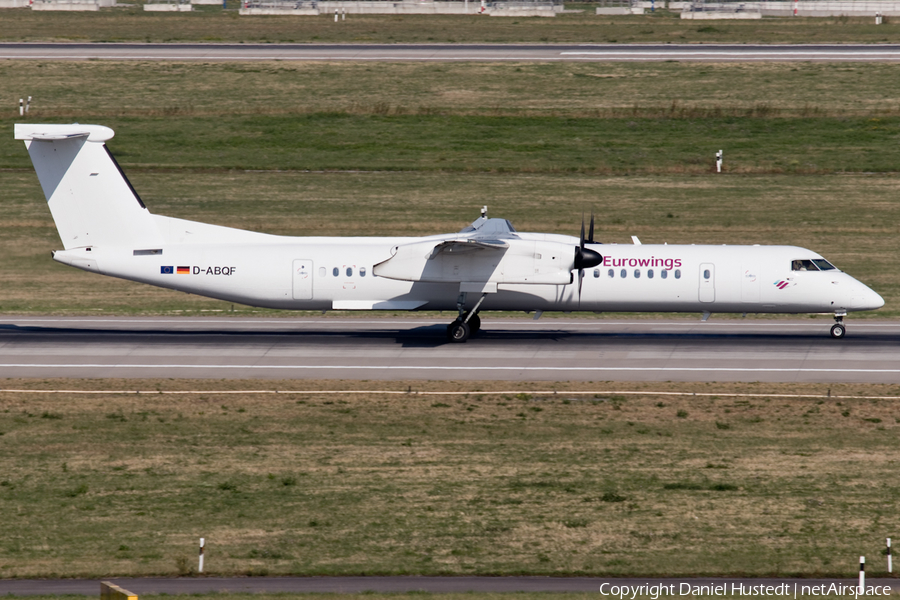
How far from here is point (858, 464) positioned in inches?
898

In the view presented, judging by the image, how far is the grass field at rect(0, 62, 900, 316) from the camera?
5062cm

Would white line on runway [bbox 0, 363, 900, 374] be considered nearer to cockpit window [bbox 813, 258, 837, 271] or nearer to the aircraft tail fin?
the aircraft tail fin

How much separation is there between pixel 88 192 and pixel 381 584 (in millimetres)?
19981

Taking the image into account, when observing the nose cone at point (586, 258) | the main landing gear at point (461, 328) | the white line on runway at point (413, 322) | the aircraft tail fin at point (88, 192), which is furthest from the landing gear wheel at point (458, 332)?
the aircraft tail fin at point (88, 192)

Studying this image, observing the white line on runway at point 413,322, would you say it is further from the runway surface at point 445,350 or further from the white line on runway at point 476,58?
the white line on runway at point 476,58

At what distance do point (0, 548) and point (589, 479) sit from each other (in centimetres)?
1190

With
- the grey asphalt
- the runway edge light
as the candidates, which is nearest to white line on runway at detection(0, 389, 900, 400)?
the grey asphalt

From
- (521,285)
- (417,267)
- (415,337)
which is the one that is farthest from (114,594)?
(415,337)

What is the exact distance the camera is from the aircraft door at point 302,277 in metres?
32.8

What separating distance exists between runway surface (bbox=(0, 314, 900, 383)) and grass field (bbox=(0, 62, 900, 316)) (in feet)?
24.9

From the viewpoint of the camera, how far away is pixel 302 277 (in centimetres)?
3284

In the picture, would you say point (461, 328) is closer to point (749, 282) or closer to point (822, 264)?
point (749, 282)

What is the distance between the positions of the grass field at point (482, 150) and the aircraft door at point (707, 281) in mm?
13891

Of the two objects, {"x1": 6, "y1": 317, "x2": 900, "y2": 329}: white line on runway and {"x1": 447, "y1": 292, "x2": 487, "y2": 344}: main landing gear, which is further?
{"x1": 6, "y1": 317, "x2": 900, "y2": 329}: white line on runway
